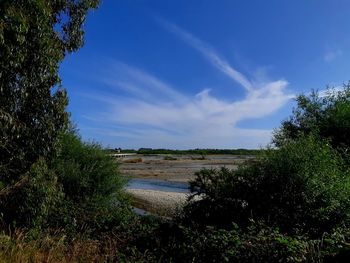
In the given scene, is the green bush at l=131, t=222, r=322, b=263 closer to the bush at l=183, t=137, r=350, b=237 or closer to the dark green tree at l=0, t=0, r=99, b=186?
the bush at l=183, t=137, r=350, b=237

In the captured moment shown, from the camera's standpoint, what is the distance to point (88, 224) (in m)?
14.9

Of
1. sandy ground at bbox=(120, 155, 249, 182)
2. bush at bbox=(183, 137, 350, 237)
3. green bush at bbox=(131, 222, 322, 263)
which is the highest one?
sandy ground at bbox=(120, 155, 249, 182)

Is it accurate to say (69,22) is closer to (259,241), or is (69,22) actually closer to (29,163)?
(29,163)

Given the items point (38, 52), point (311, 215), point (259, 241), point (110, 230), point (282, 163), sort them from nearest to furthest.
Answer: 1. point (259, 241)
2. point (38, 52)
3. point (311, 215)
4. point (282, 163)
5. point (110, 230)

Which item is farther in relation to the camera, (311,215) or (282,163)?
(282,163)

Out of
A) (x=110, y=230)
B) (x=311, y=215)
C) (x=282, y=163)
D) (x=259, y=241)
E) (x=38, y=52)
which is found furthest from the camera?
(x=110, y=230)

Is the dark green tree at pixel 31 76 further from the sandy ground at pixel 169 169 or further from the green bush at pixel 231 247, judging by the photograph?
the sandy ground at pixel 169 169

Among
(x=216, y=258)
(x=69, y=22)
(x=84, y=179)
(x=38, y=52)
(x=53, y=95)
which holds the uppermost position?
(x=69, y=22)

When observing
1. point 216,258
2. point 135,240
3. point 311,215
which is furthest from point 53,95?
point 311,215

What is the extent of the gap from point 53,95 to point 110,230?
4.60 m

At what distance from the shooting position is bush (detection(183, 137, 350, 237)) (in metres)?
12.3

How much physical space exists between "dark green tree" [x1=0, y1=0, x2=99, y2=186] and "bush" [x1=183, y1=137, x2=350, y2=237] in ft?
16.3

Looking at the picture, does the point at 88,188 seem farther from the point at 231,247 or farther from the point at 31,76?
the point at 231,247

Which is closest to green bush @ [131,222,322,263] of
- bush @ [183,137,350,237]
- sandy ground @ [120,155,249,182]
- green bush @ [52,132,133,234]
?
bush @ [183,137,350,237]
